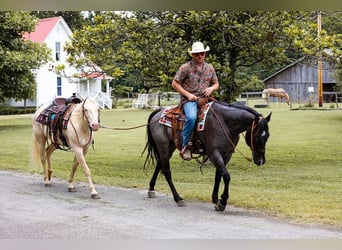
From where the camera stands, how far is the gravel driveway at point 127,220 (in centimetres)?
433

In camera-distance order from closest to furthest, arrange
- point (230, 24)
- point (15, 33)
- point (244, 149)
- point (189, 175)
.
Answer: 1. point (244, 149)
2. point (189, 175)
3. point (230, 24)
4. point (15, 33)

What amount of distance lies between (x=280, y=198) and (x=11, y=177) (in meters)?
2.52

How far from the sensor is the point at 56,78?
547 centimetres

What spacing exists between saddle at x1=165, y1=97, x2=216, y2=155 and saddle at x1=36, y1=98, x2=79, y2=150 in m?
0.95

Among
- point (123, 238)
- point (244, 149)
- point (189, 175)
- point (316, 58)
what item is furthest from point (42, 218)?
point (316, 58)

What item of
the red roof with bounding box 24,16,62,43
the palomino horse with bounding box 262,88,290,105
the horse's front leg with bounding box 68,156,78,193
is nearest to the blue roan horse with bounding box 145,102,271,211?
the palomino horse with bounding box 262,88,290,105

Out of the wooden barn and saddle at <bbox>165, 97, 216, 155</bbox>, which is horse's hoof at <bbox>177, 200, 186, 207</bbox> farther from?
the wooden barn

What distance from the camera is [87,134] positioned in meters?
4.84

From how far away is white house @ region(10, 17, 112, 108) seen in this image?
5.23 m

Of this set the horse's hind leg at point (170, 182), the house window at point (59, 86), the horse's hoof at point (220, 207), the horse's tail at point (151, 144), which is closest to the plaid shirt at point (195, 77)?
the horse's tail at point (151, 144)

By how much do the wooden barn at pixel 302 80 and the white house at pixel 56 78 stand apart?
67.1 inches

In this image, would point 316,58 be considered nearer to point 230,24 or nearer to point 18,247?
point 230,24

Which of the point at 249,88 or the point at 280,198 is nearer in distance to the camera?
the point at 280,198

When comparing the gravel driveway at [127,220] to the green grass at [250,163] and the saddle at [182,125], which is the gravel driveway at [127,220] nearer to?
the green grass at [250,163]
